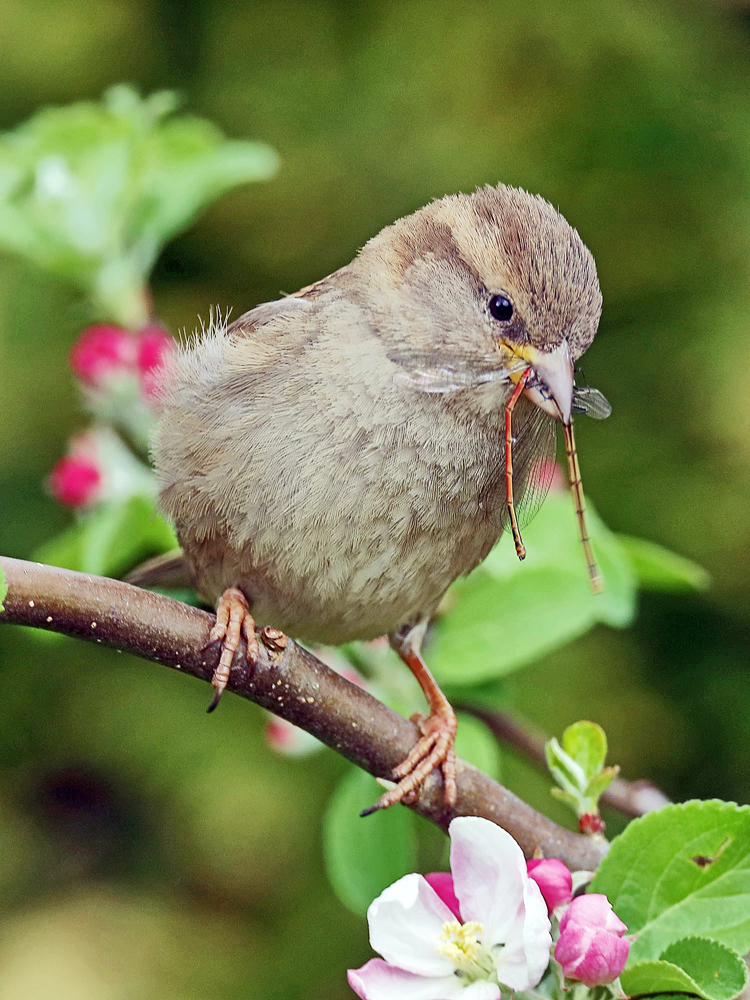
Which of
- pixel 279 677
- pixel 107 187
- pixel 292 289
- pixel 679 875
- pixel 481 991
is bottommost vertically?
pixel 481 991

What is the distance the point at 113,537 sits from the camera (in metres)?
1.93

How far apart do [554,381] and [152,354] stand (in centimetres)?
80

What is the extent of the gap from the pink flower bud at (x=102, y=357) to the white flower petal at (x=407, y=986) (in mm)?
1154

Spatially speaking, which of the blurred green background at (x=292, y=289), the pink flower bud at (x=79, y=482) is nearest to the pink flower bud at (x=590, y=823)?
the pink flower bud at (x=79, y=482)

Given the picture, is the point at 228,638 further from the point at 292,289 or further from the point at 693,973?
the point at 292,289

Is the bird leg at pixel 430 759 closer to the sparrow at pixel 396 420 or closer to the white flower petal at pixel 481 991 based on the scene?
the sparrow at pixel 396 420

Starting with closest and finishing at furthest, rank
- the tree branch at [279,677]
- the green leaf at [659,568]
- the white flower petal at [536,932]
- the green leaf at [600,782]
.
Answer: the white flower petal at [536,932] → the tree branch at [279,677] → the green leaf at [600,782] → the green leaf at [659,568]

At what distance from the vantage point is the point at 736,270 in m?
2.95

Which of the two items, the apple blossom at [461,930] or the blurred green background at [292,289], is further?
the blurred green background at [292,289]

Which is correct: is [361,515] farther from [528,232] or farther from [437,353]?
[528,232]

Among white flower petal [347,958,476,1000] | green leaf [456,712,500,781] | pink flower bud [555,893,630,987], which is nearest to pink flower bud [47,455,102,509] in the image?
green leaf [456,712,500,781]

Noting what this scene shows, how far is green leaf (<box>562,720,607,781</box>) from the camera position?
132cm

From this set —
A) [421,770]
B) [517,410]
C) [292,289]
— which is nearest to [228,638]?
[421,770]

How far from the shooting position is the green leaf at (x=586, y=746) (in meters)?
1.32
